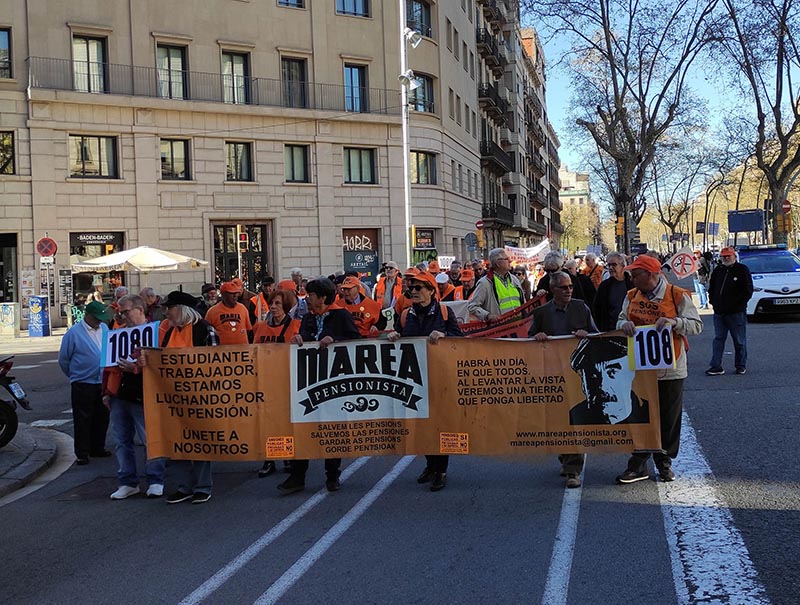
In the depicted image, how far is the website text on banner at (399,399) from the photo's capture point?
23.3 ft

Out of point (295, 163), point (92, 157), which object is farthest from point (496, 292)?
point (295, 163)

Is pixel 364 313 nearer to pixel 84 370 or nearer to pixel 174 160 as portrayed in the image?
pixel 84 370

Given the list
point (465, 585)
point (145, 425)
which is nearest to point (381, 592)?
point (465, 585)

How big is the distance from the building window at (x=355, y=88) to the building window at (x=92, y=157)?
1059 cm

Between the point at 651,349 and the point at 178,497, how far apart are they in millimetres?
4207

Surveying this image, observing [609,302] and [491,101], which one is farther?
[491,101]

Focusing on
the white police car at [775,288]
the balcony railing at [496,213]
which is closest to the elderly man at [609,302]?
the white police car at [775,288]

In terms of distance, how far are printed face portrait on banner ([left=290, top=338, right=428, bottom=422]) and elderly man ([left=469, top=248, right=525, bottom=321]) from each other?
345 cm

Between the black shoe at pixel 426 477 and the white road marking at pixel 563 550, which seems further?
the black shoe at pixel 426 477

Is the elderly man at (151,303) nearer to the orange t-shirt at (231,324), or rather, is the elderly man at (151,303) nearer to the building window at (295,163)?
the orange t-shirt at (231,324)

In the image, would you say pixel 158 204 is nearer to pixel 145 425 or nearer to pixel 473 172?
pixel 473 172

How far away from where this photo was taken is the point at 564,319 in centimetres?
743

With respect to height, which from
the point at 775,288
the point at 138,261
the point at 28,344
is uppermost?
the point at 138,261

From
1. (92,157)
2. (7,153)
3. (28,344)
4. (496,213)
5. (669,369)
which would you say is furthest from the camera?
(496,213)
